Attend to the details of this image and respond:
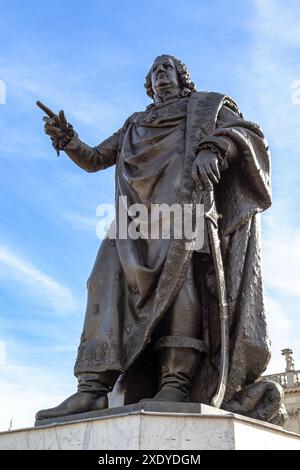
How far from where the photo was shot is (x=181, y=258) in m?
4.77

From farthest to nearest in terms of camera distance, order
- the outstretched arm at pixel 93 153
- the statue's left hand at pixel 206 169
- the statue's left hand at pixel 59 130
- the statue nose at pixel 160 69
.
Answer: the statue nose at pixel 160 69 → the outstretched arm at pixel 93 153 → the statue's left hand at pixel 59 130 → the statue's left hand at pixel 206 169

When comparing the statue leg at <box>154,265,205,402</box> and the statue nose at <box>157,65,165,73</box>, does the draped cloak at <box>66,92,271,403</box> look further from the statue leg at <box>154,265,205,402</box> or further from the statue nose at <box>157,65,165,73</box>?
the statue nose at <box>157,65,165,73</box>

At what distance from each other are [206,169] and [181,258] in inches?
29.9

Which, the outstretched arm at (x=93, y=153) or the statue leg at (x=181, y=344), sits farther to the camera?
the outstretched arm at (x=93, y=153)

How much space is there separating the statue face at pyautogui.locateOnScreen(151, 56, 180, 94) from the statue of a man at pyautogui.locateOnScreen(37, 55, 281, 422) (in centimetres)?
40

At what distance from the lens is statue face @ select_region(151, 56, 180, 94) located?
6.14 meters

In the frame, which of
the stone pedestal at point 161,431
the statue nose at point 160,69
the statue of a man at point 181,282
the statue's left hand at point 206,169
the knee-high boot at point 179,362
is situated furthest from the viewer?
the statue nose at point 160,69

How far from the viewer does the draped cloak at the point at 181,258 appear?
15.5 feet

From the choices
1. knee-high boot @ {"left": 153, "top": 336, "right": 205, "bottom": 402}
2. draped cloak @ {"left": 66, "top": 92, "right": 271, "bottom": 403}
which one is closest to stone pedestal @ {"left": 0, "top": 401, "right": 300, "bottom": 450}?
knee-high boot @ {"left": 153, "top": 336, "right": 205, "bottom": 402}

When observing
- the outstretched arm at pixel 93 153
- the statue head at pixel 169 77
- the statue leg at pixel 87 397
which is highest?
the statue head at pixel 169 77

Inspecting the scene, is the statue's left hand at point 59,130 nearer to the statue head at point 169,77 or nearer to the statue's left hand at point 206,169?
the statue head at point 169,77

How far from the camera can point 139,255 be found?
5074 millimetres

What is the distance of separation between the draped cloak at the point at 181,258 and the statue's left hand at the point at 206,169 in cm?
17

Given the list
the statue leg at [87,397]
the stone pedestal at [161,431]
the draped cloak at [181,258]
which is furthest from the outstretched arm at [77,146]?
the stone pedestal at [161,431]
